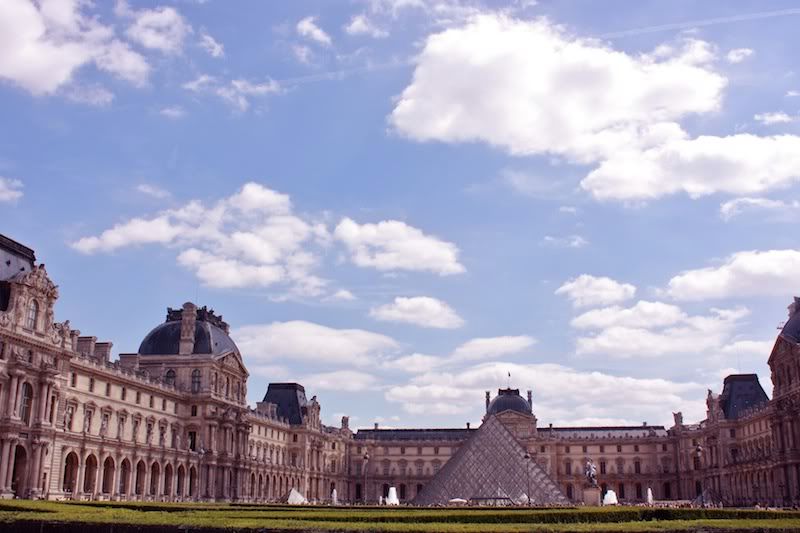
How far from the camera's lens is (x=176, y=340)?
66.1 meters

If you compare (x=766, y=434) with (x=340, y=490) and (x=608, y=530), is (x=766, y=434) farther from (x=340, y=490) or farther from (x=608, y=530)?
(x=608, y=530)

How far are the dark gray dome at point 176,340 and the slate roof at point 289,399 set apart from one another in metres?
25.6

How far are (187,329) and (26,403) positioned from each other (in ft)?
77.4

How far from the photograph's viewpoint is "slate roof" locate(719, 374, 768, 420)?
284ft

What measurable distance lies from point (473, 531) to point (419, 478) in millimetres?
94829

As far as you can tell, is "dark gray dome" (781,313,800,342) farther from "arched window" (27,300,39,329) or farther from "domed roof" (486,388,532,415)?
"arched window" (27,300,39,329)

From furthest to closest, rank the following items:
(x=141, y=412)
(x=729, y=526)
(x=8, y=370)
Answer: (x=141, y=412) < (x=8, y=370) < (x=729, y=526)

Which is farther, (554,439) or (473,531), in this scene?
(554,439)

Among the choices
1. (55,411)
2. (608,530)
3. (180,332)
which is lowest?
(608,530)

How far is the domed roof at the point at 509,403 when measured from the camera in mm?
105312

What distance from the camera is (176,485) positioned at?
2397 inches

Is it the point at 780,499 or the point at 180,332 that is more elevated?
the point at 180,332

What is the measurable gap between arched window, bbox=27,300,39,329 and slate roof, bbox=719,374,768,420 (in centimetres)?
6884

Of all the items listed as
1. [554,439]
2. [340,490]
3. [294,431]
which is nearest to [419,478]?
[340,490]
